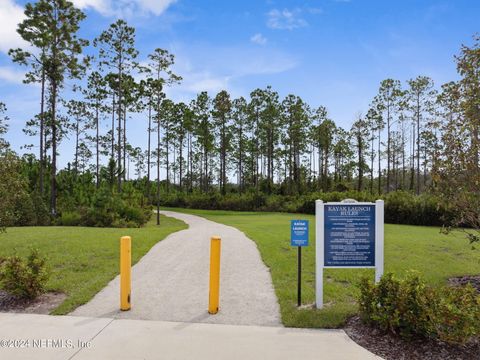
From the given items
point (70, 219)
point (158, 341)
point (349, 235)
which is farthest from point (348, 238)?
point (70, 219)

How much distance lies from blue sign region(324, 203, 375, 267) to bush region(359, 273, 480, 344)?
3.25 ft

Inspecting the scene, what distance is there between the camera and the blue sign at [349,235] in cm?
627

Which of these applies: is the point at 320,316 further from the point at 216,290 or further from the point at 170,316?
the point at 170,316

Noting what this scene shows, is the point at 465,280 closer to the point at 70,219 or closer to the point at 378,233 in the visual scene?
the point at 378,233

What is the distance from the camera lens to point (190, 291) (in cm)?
705

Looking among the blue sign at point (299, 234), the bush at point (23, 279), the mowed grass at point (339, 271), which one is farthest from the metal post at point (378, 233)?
the bush at point (23, 279)

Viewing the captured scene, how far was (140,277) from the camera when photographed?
26.3ft

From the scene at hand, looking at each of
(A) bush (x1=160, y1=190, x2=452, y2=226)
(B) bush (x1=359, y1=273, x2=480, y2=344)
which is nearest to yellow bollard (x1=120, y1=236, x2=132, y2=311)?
(B) bush (x1=359, y1=273, x2=480, y2=344)

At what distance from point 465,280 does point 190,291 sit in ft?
20.5

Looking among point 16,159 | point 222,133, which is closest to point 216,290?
point 16,159

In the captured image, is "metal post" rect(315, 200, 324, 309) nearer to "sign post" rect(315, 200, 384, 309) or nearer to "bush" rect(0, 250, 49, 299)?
"sign post" rect(315, 200, 384, 309)

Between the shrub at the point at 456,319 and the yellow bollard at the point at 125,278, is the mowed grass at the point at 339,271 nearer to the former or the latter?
the shrub at the point at 456,319

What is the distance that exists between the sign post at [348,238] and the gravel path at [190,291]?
49.5 inches

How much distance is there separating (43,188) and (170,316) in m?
27.7
